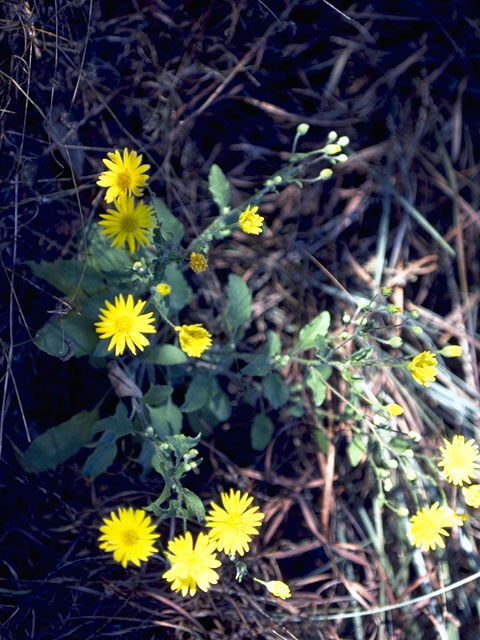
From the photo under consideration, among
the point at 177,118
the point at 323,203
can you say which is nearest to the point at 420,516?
the point at 323,203

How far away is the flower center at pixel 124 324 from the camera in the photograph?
2068mm

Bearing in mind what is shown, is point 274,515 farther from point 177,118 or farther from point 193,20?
point 193,20

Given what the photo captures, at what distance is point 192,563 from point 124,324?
0.79 m

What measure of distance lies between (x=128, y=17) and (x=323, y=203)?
1.19m

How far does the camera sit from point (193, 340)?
2.08 metres

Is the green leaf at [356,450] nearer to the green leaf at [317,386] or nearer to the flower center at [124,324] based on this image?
the green leaf at [317,386]

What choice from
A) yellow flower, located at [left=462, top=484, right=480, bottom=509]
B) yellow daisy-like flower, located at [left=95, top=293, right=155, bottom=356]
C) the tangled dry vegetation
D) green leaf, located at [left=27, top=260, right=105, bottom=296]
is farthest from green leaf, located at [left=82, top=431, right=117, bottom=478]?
yellow flower, located at [left=462, top=484, right=480, bottom=509]

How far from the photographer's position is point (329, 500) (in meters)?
2.78

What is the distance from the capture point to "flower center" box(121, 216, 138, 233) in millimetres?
2119

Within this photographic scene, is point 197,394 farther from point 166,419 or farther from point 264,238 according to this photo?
point 264,238

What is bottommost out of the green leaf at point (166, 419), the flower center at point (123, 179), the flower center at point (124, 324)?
the green leaf at point (166, 419)

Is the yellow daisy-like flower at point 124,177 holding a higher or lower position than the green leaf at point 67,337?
higher

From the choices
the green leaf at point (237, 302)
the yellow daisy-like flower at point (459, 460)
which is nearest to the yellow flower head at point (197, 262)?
the green leaf at point (237, 302)

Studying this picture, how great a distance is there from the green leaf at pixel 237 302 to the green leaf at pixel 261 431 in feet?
1.39
